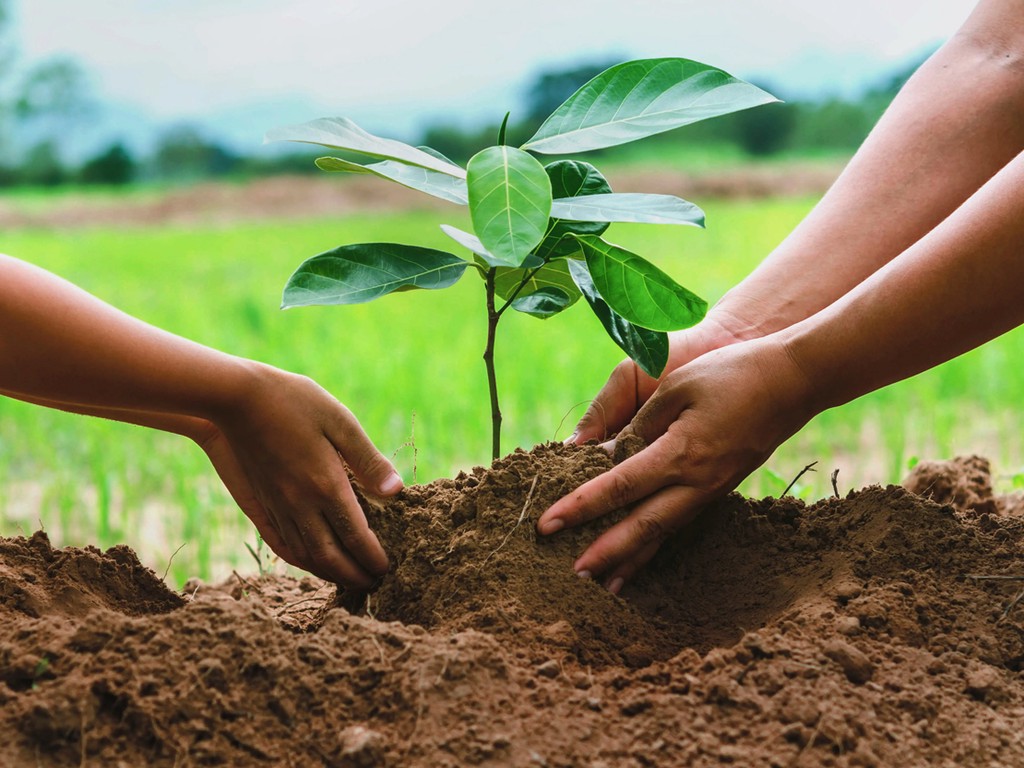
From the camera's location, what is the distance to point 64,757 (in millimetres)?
953

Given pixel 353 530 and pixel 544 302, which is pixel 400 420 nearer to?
pixel 544 302

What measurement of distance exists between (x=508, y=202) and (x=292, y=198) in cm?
1952

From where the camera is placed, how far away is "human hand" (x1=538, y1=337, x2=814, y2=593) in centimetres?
133

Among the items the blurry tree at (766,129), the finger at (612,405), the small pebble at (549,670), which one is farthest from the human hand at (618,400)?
the blurry tree at (766,129)

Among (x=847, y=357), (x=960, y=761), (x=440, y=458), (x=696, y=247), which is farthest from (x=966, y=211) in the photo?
(x=696, y=247)

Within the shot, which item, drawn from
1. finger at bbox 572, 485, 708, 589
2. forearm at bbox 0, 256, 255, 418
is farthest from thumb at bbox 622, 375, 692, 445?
forearm at bbox 0, 256, 255, 418

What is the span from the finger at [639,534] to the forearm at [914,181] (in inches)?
18.1

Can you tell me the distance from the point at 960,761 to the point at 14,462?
3.14 meters

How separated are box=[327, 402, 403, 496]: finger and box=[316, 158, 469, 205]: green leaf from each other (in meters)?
0.30

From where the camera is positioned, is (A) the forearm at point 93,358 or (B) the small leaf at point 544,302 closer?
(A) the forearm at point 93,358

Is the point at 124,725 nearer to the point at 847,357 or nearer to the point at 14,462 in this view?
the point at 847,357

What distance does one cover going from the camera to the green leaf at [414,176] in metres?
1.30

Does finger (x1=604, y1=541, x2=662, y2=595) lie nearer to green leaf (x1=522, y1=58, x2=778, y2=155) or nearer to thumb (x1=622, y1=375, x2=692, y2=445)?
thumb (x1=622, y1=375, x2=692, y2=445)

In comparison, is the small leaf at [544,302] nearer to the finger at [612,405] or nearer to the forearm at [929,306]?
the finger at [612,405]
